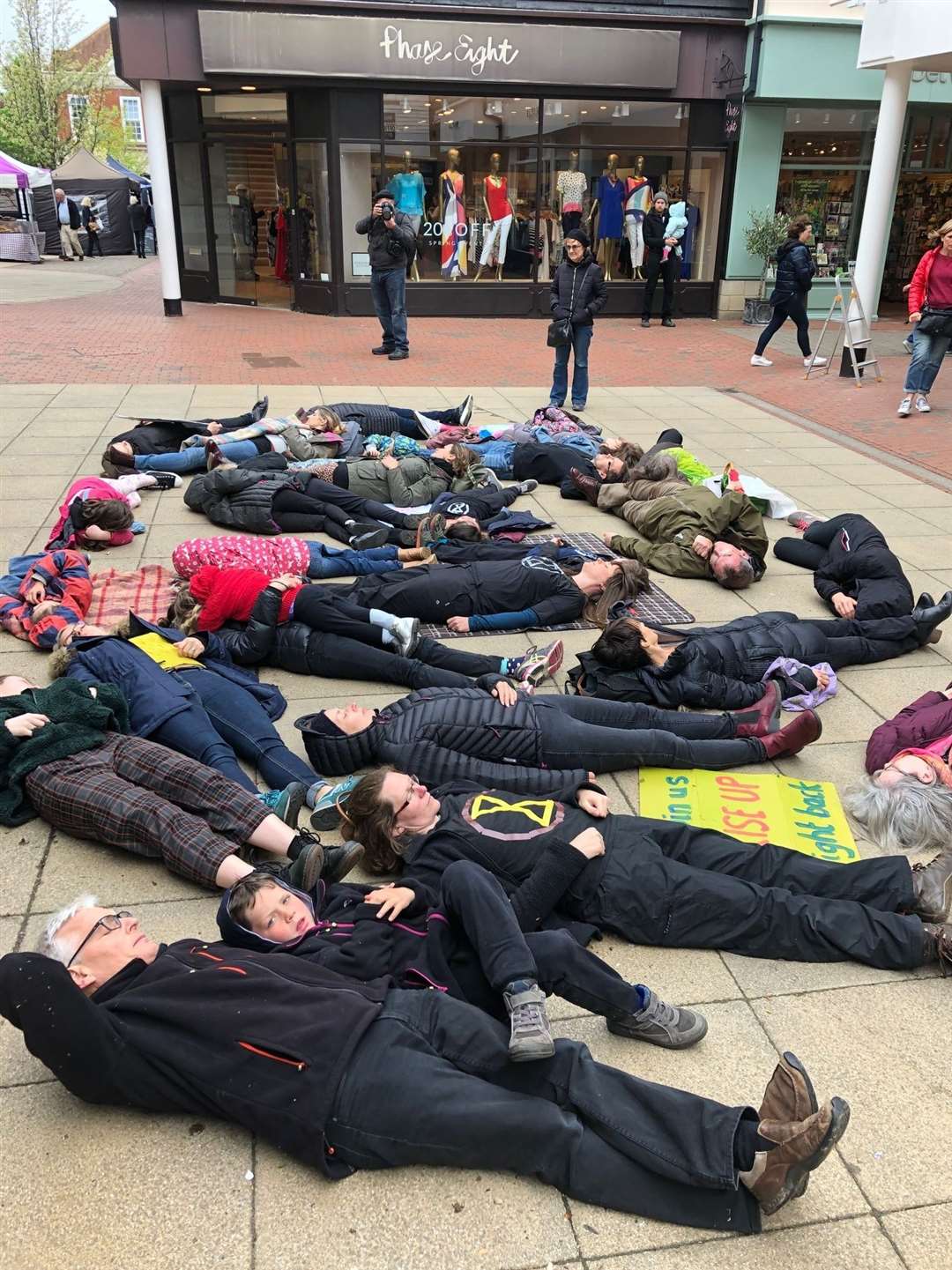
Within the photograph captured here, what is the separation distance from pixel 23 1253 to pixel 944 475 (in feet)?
30.2

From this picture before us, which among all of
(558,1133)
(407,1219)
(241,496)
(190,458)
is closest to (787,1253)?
(558,1133)

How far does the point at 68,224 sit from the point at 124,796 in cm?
3076

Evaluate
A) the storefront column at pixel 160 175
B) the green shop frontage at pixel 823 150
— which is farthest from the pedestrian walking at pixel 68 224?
the green shop frontage at pixel 823 150

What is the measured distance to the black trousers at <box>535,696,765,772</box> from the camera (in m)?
4.27

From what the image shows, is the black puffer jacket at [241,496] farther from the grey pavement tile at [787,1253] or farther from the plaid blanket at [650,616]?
the grey pavement tile at [787,1253]

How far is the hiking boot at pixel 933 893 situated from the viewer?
3408 millimetres

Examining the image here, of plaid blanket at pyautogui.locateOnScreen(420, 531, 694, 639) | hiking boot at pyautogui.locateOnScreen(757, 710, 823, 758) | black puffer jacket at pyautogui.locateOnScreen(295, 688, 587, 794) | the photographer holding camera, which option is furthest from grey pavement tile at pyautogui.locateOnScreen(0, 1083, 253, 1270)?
the photographer holding camera

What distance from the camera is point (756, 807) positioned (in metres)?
4.09

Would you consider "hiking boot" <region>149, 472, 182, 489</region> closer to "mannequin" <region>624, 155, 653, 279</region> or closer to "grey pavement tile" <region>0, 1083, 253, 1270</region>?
"grey pavement tile" <region>0, 1083, 253, 1270</region>

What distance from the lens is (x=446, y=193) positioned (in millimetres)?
17531

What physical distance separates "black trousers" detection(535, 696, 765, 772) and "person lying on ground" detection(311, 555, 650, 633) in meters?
1.29

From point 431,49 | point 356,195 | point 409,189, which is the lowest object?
point 356,195

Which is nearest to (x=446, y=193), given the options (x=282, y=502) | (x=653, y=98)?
(x=653, y=98)

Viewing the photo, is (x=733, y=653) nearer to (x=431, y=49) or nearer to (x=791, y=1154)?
(x=791, y=1154)
